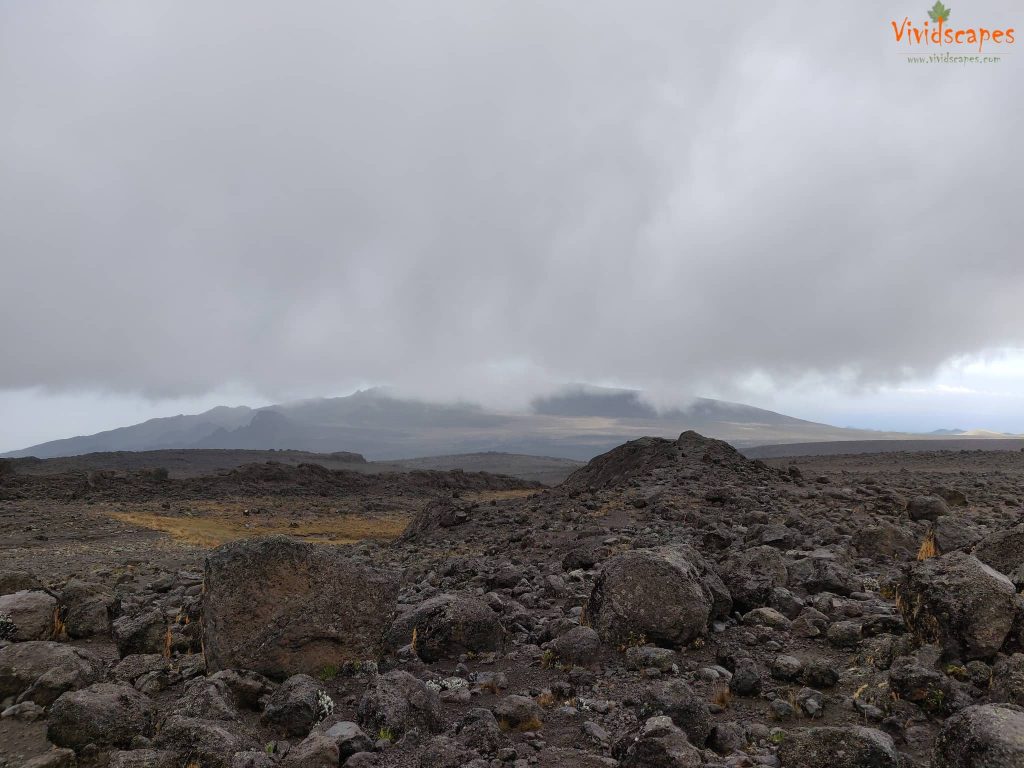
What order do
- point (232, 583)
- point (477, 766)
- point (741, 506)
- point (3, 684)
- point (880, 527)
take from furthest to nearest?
1. point (741, 506)
2. point (880, 527)
3. point (232, 583)
4. point (3, 684)
5. point (477, 766)

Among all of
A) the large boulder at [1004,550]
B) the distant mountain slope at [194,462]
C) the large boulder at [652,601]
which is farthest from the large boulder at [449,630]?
the distant mountain slope at [194,462]

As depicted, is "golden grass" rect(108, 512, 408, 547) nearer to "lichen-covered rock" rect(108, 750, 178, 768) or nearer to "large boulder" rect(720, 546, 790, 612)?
"large boulder" rect(720, 546, 790, 612)

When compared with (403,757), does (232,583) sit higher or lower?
higher

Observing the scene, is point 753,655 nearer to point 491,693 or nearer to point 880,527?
point 491,693

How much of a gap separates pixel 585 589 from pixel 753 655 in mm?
3625

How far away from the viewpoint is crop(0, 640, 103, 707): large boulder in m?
5.78

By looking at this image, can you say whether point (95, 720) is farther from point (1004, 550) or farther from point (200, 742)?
point (1004, 550)

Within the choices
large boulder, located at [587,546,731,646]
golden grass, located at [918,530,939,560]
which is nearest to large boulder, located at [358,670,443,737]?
large boulder, located at [587,546,731,646]

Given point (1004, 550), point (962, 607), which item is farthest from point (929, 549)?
point (962, 607)

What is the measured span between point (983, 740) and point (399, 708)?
14.0 ft

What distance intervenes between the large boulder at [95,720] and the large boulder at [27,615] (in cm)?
365

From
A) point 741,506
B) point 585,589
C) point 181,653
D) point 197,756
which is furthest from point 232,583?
point 741,506

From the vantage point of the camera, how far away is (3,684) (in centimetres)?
588

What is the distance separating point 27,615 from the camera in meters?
8.01
